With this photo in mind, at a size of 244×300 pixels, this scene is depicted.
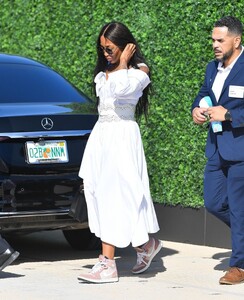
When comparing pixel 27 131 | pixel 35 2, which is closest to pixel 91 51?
pixel 35 2

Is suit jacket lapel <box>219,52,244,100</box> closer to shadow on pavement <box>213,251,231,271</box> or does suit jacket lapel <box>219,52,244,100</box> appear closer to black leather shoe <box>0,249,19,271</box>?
shadow on pavement <box>213,251,231,271</box>

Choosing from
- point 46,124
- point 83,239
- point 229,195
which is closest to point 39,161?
point 46,124

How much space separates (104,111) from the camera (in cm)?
779

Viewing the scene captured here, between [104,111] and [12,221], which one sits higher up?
[104,111]

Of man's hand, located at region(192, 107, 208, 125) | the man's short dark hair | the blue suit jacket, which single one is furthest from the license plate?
the man's short dark hair

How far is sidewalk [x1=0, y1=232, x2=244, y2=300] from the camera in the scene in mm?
7168

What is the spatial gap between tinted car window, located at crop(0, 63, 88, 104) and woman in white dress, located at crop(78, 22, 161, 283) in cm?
118

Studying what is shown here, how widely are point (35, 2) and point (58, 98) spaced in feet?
9.29

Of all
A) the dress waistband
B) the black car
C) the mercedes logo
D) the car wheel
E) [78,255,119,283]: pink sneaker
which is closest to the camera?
[78,255,119,283]: pink sneaker

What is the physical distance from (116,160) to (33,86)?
168 centimetres

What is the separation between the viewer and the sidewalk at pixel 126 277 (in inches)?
282

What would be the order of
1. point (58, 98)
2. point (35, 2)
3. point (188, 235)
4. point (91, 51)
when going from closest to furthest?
point (58, 98) < point (188, 235) < point (91, 51) < point (35, 2)

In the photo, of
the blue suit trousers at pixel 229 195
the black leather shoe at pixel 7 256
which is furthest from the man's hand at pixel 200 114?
the black leather shoe at pixel 7 256

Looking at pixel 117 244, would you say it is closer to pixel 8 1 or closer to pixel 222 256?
pixel 222 256
